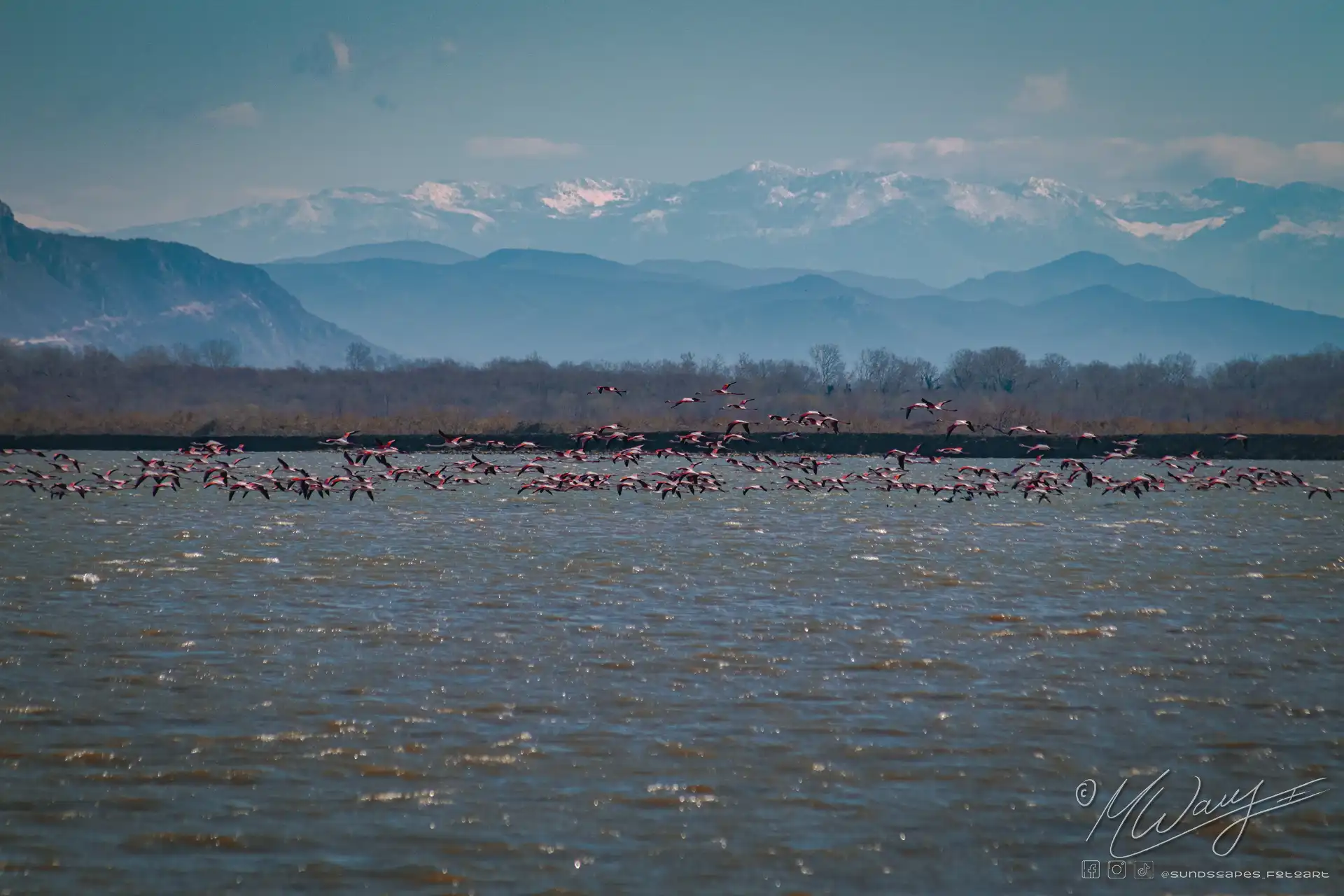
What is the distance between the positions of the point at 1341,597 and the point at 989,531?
745 inches

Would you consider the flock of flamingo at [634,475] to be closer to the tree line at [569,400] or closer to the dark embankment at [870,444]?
the dark embankment at [870,444]

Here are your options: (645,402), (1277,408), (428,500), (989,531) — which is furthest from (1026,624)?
(1277,408)

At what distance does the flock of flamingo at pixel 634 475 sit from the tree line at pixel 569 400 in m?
13.1

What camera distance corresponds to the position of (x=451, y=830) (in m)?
14.2

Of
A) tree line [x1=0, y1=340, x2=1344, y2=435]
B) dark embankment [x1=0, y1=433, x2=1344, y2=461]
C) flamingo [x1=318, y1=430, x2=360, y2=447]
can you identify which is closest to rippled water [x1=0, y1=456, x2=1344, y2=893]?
flamingo [x1=318, y1=430, x2=360, y2=447]

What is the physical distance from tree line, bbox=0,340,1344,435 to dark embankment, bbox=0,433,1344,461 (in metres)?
3.12

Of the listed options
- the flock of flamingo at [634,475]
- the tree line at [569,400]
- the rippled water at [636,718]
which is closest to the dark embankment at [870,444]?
the flock of flamingo at [634,475]

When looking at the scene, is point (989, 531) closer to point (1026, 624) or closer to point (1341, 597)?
point (1341, 597)

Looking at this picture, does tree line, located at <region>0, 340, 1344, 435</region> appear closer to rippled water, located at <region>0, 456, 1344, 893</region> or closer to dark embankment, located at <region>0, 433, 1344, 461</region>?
dark embankment, located at <region>0, 433, 1344, 461</region>

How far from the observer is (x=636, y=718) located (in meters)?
18.7

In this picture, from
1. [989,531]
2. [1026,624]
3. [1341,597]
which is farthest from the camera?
[989,531]

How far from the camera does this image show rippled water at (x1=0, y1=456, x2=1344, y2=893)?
13594mm

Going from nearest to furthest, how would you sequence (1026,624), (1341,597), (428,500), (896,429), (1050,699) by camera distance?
(1050,699)
(1026,624)
(1341,597)
(428,500)
(896,429)

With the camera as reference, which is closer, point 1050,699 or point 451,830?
point 451,830
